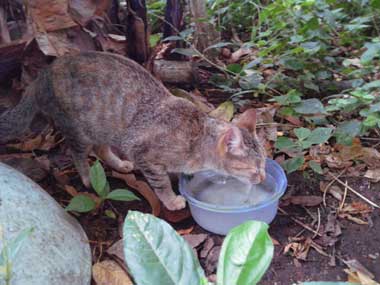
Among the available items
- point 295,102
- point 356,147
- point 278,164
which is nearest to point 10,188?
point 278,164

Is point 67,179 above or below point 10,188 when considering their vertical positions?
below

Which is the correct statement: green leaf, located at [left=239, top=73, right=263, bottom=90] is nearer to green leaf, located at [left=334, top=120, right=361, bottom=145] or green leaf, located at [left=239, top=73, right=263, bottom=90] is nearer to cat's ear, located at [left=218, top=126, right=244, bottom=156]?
green leaf, located at [left=334, top=120, right=361, bottom=145]

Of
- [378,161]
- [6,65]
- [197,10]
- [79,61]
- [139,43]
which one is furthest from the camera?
[197,10]

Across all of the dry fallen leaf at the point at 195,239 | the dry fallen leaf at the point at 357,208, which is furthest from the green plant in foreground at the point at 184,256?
the dry fallen leaf at the point at 357,208

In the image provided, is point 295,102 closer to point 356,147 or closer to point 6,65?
point 356,147

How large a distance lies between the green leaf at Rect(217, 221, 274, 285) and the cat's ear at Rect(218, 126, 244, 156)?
1575 millimetres

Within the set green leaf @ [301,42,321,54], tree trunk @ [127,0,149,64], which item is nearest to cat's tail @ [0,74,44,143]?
tree trunk @ [127,0,149,64]

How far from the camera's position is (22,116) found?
10.0 ft

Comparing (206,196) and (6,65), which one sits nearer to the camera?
(206,196)

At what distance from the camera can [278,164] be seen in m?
2.95

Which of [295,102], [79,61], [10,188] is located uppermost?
[79,61]

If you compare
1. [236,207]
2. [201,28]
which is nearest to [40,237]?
[236,207]

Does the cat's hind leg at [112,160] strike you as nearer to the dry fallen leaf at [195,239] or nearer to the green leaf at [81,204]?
the green leaf at [81,204]

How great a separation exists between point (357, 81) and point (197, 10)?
145cm
